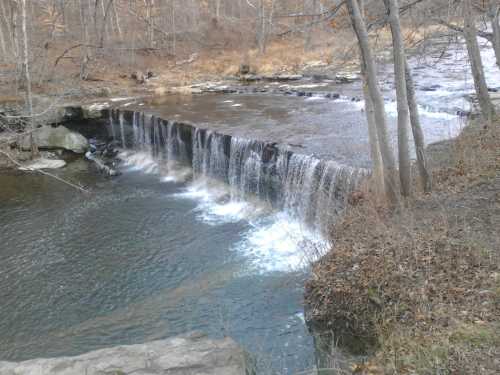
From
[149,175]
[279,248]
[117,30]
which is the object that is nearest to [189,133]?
[149,175]

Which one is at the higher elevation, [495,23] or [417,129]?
Answer: [495,23]

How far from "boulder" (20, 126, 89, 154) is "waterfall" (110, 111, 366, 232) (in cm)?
209

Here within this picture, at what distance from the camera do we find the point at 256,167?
40.9ft

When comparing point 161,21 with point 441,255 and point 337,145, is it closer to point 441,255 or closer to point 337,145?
point 337,145

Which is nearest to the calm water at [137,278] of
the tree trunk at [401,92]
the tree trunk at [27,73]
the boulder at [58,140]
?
the tree trunk at [401,92]

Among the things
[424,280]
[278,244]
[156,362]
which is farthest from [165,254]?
[424,280]

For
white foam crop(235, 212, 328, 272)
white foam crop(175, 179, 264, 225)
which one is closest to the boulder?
white foam crop(175, 179, 264, 225)

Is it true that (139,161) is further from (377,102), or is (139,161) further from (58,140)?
(377,102)

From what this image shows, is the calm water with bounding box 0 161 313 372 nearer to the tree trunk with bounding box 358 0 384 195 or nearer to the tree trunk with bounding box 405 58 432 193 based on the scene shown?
the tree trunk with bounding box 358 0 384 195

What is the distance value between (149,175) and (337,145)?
6610mm

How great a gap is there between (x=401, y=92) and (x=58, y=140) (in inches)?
570

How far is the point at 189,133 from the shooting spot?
1527 centimetres

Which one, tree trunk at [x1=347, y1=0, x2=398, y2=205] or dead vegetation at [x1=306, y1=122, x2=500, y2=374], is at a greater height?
tree trunk at [x1=347, y1=0, x2=398, y2=205]

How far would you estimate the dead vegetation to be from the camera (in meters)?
4.10
